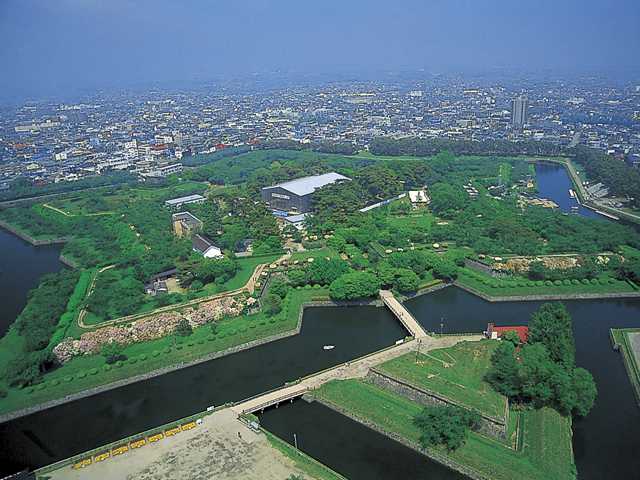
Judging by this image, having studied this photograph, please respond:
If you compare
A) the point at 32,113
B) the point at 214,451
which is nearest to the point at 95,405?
the point at 214,451

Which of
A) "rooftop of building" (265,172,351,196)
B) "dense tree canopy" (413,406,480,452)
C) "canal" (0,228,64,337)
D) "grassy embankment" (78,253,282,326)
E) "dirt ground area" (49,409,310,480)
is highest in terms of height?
Answer: "rooftop of building" (265,172,351,196)

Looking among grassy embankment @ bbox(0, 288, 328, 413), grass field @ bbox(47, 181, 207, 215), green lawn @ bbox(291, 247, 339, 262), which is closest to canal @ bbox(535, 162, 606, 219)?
green lawn @ bbox(291, 247, 339, 262)

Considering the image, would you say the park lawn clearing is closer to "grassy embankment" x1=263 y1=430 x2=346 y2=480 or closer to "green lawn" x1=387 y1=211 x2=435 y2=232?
"green lawn" x1=387 y1=211 x2=435 y2=232

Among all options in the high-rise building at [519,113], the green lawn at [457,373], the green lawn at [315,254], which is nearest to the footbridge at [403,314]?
the green lawn at [457,373]

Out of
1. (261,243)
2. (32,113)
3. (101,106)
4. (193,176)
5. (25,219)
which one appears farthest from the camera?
(101,106)

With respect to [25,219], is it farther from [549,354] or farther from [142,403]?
[549,354]

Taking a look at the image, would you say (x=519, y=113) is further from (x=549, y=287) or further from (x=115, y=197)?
(x=549, y=287)

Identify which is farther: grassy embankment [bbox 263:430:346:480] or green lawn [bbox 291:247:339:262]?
green lawn [bbox 291:247:339:262]
